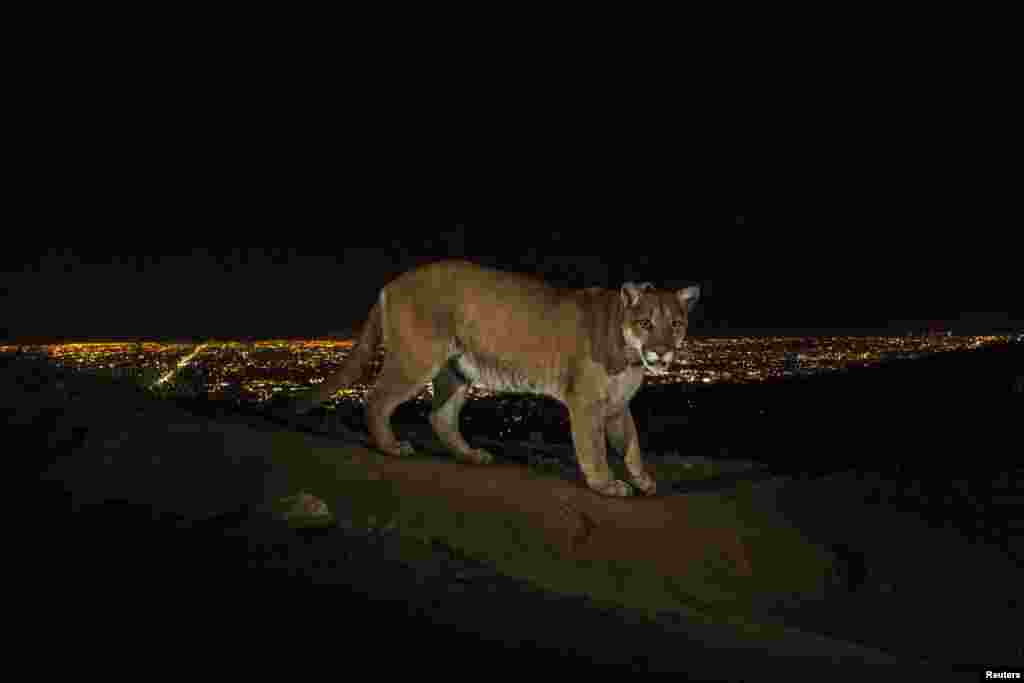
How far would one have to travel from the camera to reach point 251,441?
10562mm

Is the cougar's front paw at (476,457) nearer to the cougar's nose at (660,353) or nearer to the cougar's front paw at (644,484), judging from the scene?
the cougar's front paw at (644,484)

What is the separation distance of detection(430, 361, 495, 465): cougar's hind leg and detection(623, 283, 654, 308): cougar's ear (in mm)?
2640

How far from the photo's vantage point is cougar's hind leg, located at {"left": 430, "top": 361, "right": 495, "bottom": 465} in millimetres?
12391

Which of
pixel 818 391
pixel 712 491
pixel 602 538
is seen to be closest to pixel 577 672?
pixel 602 538

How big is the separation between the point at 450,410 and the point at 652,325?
3.14 metres

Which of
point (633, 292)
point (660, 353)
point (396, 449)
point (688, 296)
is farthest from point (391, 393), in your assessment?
point (688, 296)

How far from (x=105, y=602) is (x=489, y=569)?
10.1 feet

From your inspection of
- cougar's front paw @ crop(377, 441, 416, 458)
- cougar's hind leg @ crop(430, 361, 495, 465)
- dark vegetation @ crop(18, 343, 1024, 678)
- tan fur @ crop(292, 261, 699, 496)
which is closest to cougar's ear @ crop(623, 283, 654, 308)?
tan fur @ crop(292, 261, 699, 496)

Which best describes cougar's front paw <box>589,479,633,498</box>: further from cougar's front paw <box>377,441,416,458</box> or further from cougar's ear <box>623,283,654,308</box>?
cougar's front paw <box>377,441,416,458</box>

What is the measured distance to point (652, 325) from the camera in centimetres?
1070

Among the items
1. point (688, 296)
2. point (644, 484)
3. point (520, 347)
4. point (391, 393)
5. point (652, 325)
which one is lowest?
point (644, 484)

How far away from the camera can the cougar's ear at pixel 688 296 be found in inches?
433

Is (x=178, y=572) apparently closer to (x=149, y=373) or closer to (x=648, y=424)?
(x=149, y=373)

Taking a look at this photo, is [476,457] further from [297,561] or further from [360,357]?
[297,561]
